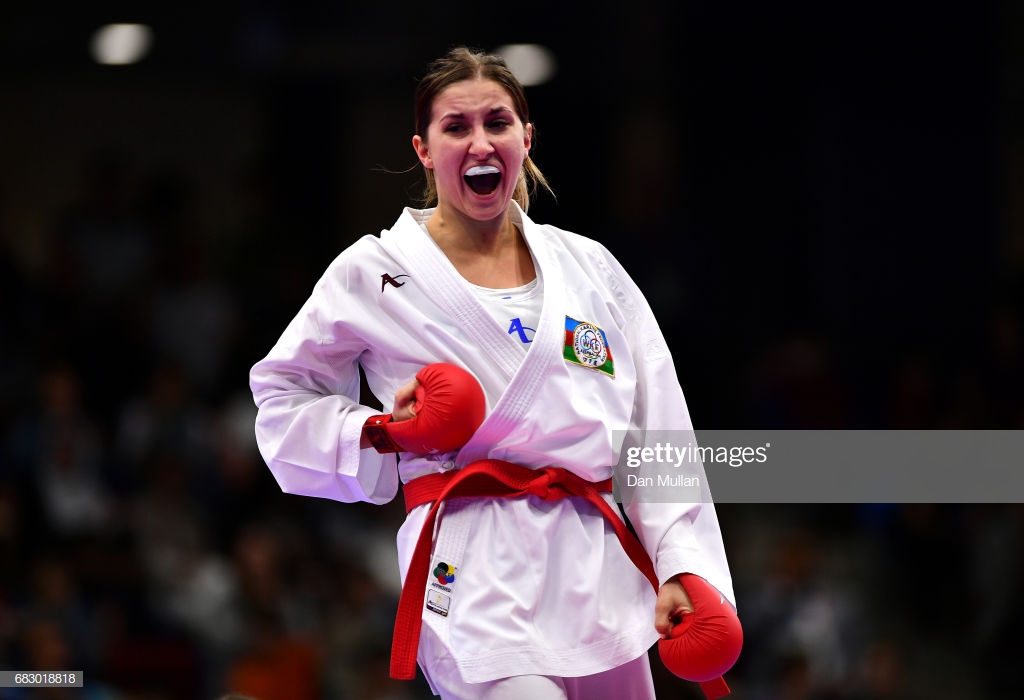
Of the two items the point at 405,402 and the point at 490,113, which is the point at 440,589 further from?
the point at 490,113

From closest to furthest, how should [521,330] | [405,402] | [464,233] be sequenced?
[405,402]
[521,330]
[464,233]

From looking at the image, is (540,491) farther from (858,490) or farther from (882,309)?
(882,309)

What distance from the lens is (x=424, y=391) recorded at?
256cm

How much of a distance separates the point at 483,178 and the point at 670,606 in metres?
0.99

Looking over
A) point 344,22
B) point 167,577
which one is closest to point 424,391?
point 167,577

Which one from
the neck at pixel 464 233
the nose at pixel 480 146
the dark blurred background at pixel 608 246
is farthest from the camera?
the dark blurred background at pixel 608 246

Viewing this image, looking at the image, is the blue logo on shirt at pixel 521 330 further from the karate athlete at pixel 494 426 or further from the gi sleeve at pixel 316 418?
the gi sleeve at pixel 316 418

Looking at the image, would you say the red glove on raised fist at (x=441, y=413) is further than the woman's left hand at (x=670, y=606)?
No

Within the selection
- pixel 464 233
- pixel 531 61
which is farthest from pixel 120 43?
pixel 464 233

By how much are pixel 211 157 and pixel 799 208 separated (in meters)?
3.95

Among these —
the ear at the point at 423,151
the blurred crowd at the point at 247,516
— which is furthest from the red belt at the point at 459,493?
the blurred crowd at the point at 247,516

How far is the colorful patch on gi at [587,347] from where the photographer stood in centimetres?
271

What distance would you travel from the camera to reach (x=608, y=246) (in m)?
8.26

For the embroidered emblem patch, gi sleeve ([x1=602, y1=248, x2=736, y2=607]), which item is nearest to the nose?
gi sleeve ([x1=602, y1=248, x2=736, y2=607])
